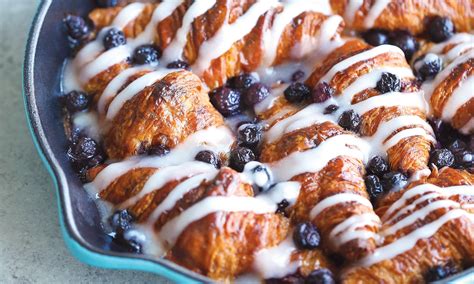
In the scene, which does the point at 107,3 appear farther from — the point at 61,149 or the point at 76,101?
the point at 61,149

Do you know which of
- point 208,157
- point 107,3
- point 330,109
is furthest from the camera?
point 107,3

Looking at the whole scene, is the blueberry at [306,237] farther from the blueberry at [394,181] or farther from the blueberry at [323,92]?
the blueberry at [323,92]

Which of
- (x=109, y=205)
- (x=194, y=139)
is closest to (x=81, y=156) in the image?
(x=109, y=205)

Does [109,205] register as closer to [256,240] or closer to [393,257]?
[256,240]

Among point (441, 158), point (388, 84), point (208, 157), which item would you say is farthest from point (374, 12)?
point (208, 157)

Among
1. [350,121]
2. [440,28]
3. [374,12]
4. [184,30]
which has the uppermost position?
[184,30]

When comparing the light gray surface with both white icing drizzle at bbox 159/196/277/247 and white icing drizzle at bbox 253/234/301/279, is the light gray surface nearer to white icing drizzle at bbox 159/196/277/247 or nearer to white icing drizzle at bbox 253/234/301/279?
white icing drizzle at bbox 159/196/277/247

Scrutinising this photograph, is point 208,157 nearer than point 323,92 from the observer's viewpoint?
Yes
